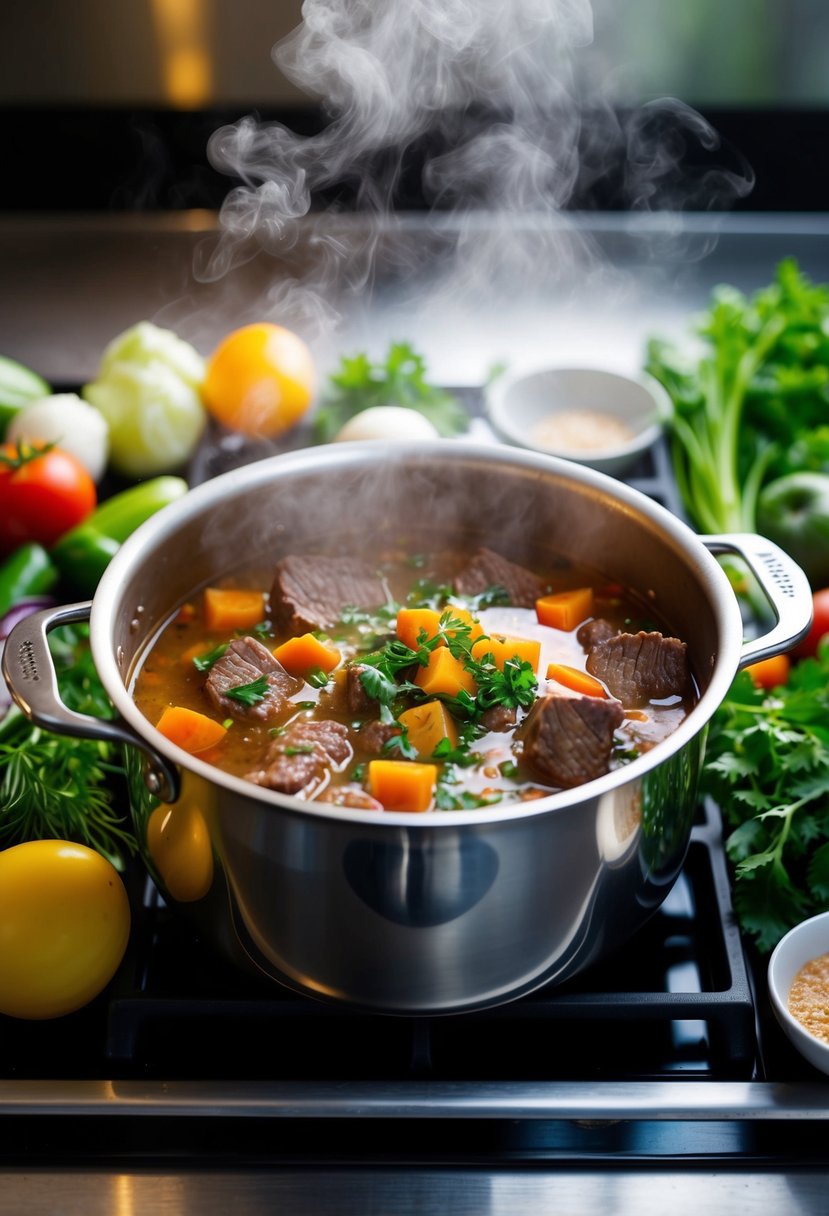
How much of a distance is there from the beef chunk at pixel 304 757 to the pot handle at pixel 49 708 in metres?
0.20

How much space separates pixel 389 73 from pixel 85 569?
1345 millimetres

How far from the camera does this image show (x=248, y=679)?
2.04m

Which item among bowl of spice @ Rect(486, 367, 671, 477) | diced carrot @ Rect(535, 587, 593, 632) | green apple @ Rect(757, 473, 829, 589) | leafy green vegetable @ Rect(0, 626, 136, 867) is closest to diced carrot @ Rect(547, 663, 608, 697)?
diced carrot @ Rect(535, 587, 593, 632)

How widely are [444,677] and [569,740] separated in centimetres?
24

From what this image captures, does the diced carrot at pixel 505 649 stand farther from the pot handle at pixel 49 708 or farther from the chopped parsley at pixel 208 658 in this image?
the pot handle at pixel 49 708

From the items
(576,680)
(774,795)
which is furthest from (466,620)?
(774,795)

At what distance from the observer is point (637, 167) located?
145 inches

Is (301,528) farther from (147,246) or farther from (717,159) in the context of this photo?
(717,159)

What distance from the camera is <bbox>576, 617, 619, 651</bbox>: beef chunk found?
2121 millimetres

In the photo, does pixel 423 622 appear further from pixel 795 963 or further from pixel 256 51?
pixel 256 51

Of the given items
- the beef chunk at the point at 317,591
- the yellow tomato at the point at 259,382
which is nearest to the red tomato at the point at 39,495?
the yellow tomato at the point at 259,382

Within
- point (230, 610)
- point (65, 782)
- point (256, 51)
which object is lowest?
point (65, 782)

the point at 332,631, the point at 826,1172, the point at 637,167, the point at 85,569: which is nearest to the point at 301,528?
the point at 332,631

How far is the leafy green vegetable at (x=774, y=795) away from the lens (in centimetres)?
191
